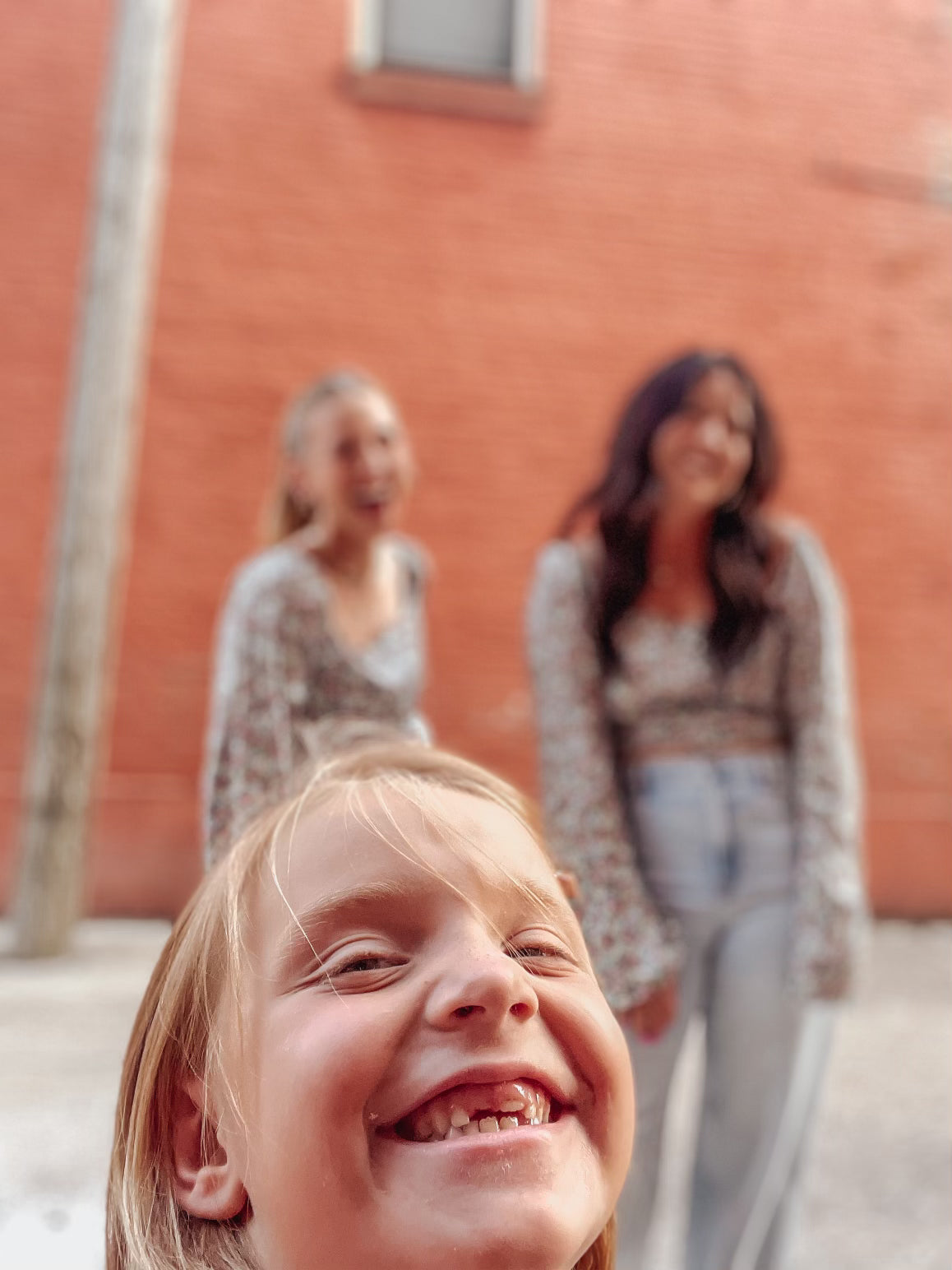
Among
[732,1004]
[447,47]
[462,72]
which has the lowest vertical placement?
[732,1004]

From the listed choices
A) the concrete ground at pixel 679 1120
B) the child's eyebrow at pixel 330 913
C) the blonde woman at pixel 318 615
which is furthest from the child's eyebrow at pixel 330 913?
the concrete ground at pixel 679 1120

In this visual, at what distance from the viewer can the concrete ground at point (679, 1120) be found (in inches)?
97.0

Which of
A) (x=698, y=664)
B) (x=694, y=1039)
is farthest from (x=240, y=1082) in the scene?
(x=694, y=1039)

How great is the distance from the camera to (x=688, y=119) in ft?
21.2

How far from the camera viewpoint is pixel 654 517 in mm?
1997

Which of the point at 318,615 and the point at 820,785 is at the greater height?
the point at 318,615

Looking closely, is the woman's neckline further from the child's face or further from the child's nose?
the child's nose

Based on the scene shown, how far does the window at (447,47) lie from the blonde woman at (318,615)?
481 cm

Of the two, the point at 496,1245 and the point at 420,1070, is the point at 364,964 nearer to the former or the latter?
the point at 420,1070

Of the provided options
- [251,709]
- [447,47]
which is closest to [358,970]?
[251,709]

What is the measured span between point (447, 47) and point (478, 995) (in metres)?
6.55

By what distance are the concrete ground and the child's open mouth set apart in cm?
81

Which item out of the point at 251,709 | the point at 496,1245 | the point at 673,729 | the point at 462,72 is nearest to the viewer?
the point at 496,1245

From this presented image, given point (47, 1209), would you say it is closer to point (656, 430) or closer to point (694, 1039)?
point (656, 430)
